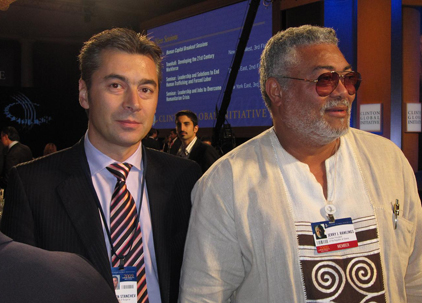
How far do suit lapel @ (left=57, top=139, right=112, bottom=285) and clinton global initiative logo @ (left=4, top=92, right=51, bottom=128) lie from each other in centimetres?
1251

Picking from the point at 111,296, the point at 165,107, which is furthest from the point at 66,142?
the point at 111,296

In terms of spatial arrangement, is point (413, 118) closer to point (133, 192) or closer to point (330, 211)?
point (330, 211)

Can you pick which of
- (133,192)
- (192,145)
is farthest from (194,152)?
(133,192)

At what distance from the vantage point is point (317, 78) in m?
1.54

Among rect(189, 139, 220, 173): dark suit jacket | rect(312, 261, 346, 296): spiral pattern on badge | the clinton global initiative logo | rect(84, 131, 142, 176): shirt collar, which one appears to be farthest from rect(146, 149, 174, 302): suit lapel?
the clinton global initiative logo

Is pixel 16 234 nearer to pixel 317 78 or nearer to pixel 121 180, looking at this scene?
pixel 121 180

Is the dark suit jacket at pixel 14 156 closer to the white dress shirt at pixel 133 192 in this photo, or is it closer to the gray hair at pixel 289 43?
the white dress shirt at pixel 133 192

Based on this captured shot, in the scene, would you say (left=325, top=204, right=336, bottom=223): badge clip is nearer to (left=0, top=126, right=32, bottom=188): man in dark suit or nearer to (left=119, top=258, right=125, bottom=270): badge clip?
(left=119, top=258, right=125, bottom=270): badge clip

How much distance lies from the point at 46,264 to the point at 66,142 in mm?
14066

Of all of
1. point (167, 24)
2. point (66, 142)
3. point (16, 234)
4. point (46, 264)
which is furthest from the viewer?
point (66, 142)

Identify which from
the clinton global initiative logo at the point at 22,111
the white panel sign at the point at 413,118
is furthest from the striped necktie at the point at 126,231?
the clinton global initiative logo at the point at 22,111

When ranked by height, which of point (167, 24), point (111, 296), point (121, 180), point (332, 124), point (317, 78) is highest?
point (167, 24)

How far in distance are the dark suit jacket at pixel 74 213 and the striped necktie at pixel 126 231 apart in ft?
0.18

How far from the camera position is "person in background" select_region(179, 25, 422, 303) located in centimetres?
140
